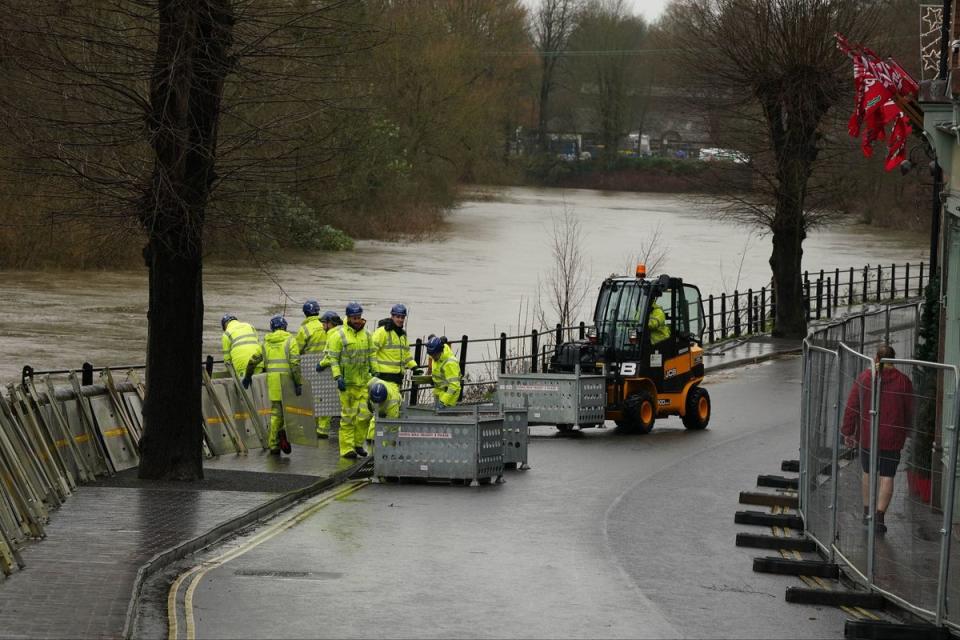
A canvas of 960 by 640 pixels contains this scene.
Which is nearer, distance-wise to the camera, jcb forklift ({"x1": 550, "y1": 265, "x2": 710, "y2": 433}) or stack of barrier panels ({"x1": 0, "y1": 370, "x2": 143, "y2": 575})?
stack of barrier panels ({"x1": 0, "y1": 370, "x2": 143, "y2": 575})

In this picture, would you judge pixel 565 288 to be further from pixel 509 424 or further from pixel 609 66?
pixel 609 66

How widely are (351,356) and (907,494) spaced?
28.7 ft

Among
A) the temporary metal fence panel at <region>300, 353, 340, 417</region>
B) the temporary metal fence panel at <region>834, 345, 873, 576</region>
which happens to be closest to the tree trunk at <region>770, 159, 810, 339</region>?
the temporary metal fence panel at <region>300, 353, 340, 417</region>

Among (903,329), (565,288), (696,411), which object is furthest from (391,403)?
(565,288)

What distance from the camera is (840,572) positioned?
42.5ft

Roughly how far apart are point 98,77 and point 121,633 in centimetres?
813

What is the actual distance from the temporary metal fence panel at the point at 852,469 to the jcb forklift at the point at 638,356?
385 inches

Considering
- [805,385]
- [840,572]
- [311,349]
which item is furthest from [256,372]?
[840,572]

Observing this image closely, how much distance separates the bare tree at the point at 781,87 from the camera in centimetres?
3766

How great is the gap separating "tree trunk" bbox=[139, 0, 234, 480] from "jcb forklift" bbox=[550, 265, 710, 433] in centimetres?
771

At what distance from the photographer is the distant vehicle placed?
41.6 m

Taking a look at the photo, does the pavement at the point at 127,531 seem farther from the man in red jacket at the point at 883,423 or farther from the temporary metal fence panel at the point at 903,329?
the temporary metal fence panel at the point at 903,329

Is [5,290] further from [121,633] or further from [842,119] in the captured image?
[121,633]

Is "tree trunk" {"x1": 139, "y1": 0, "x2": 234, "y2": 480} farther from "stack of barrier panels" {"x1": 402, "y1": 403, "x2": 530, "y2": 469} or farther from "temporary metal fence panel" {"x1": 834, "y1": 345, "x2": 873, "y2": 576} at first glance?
"temporary metal fence panel" {"x1": 834, "y1": 345, "x2": 873, "y2": 576}
